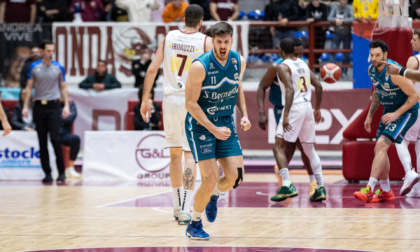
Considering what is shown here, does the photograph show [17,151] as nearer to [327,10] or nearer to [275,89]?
[275,89]

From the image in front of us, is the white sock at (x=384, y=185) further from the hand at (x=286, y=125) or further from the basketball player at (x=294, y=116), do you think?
the hand at (x=286, y=125)

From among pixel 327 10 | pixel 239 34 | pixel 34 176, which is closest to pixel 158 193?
pixel 34 176

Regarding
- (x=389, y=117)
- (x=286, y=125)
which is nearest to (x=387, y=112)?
(x=389, y=117)

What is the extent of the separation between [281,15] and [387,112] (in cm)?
827

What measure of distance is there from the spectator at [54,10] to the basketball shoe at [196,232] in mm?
12937

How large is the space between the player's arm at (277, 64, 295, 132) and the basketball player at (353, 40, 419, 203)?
1.11 m

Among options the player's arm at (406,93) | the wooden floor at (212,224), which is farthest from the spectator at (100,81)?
the player's arm at (406,93)

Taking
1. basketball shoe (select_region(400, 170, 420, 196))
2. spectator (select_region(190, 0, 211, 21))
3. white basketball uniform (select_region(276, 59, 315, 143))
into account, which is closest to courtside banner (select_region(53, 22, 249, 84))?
spectator (select_region(190, 0, 211, 21))

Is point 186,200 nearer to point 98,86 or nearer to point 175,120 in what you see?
point 175,120

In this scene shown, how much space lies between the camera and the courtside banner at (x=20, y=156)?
14.6 metres

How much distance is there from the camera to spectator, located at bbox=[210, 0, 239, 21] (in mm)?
18294

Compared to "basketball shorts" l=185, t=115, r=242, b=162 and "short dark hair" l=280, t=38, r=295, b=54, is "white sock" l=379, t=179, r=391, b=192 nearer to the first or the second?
"short dark hair" l=280, t=38, r=295, b=54

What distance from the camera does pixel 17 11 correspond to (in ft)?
63.7

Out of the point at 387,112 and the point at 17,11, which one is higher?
the point at 17,11
